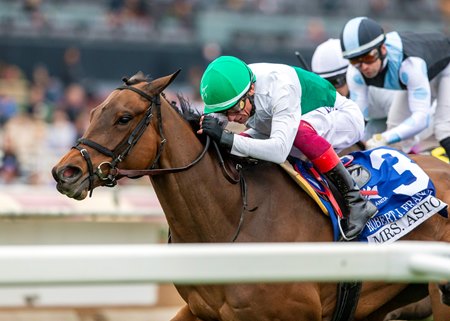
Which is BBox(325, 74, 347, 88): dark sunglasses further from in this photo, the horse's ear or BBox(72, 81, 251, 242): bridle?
the horse's ear

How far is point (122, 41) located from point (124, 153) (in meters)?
11.8

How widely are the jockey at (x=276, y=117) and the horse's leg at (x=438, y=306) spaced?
0.51 m

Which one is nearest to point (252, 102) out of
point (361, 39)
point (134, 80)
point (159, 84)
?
point (159, 84)

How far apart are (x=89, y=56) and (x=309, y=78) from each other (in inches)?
440

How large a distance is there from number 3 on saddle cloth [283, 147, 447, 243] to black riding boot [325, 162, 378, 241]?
5cm

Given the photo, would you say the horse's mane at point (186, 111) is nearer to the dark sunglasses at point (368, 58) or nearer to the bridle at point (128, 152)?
the bridle at point (128, 152)

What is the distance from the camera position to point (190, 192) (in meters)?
4.36

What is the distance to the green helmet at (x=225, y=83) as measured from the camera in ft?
14.3

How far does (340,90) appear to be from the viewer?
6.31 meters

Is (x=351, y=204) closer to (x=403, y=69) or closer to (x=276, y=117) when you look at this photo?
(x=276, y=117)

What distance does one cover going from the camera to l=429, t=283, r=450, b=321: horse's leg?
4711 millimetres

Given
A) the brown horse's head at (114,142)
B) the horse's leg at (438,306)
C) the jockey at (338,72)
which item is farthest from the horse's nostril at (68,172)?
the jockey at (338,72)

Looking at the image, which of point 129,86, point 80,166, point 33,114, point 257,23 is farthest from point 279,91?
point 257,23

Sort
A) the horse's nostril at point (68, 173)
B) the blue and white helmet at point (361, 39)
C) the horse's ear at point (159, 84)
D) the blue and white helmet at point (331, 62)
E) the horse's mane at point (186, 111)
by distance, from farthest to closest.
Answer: the blue and white helmet at point (331, 62) → the blue and white helmet at point (361, 39) → the horse's mane at point (186, 111) → the horse's ear at point (159, 84) → the horse's nostril at point (68, 173)
